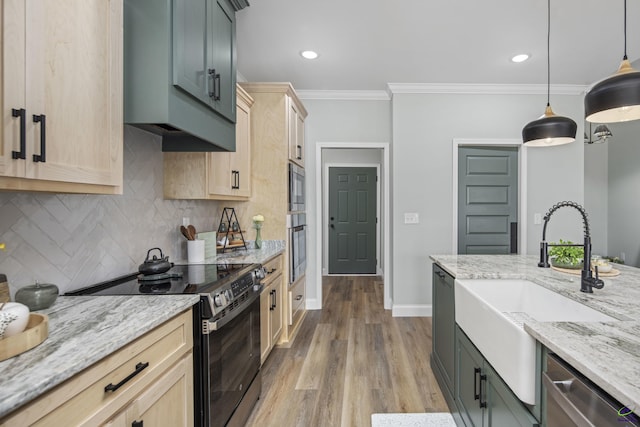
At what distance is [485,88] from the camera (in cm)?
373

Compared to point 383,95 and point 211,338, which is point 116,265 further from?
point 383,95

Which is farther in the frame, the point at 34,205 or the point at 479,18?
the point at 479,18

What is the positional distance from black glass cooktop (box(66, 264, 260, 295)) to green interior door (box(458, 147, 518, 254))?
2.97 meters

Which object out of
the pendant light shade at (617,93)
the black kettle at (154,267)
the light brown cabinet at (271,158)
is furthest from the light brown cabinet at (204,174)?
the pendant light shade at (617,93)

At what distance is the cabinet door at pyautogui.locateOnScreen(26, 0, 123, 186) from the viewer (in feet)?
3.10

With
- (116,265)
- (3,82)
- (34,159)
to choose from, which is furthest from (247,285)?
(3,82)

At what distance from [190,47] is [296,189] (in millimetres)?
1960

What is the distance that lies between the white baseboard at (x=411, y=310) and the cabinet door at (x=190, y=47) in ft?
10.2

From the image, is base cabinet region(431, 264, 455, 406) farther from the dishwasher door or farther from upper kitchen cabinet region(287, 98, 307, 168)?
upper kitchen cabinet region(287, 98, 307, 168)

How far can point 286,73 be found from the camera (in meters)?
3.44

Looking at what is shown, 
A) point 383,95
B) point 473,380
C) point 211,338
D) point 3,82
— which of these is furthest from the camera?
point 383,95

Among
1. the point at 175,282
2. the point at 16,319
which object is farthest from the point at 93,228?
the point at 16,319

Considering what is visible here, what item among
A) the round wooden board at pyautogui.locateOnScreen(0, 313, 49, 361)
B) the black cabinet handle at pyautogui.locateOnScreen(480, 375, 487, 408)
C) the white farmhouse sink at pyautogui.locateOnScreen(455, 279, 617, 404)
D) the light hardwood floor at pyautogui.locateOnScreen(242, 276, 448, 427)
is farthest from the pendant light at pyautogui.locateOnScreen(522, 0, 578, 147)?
the round wooden board at pyautogui.locateOnScreen(0, 313, 49, 361)

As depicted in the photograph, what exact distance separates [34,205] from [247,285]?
3.47 feet
